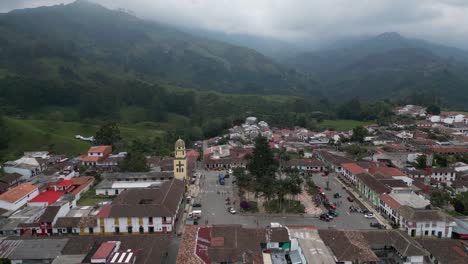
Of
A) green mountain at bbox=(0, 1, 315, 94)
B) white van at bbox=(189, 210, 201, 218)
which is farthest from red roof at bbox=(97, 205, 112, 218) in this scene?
green mountain at bbox=(0, 1, 315, 94)

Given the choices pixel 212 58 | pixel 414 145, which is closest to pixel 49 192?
pixel 414 145

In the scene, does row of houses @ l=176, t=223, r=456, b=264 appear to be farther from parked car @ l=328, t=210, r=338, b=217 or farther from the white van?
parked car @ l=328, t=210, r=338, b=217

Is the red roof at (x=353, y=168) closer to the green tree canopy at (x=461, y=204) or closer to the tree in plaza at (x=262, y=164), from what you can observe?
the green tree canopy at (x=461, y=204)

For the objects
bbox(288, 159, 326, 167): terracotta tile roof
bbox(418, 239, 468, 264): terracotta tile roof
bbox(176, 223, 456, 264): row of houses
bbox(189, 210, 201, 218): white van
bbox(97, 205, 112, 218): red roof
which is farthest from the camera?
bbox(288, 159, 326, 167): terracotta tile roof

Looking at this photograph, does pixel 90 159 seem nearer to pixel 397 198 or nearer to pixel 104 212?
pixel 104 212

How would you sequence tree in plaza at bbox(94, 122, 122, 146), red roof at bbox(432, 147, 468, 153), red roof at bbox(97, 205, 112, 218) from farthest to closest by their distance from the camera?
tree in plaza at bbox(94, 122, 122, 146), red roof at bbox(432, 147, 468, 153), red roof at bbox(97, 205, 112, 218)

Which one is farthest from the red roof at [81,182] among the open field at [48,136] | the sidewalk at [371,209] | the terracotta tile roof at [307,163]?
the sidewalk at [371,209]

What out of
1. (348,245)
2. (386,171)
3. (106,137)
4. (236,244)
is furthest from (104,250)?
(106,137)
